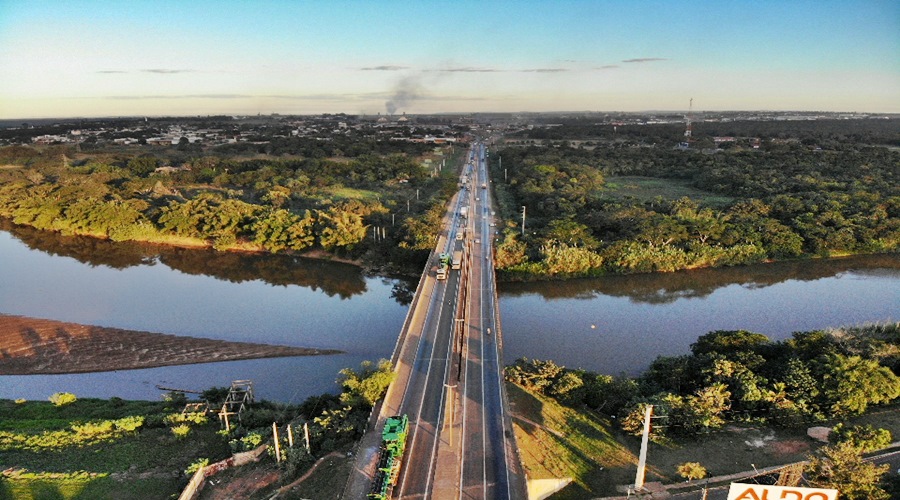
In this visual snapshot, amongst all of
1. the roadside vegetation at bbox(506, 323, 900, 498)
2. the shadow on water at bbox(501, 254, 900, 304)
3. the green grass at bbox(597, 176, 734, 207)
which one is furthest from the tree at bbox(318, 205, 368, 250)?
the green grass at bbox(597, 176, 734, 207)

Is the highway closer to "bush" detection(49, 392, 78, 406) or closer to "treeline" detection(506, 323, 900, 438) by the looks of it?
"treeline" detection(506, 323, 900, 438)

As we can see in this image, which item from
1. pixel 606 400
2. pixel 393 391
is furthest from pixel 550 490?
pixel 393 391

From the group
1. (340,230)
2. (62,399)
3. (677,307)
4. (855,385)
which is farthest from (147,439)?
(677,307)

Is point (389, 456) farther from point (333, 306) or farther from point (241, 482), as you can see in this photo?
point (333, 306)

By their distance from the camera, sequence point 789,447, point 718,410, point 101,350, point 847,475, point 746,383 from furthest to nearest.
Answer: point 101,350
point 746,383
point 718,410
point 789,447
point 847,475

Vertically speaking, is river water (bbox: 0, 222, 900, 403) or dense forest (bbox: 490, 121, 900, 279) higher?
dense forest (bbox: 490, 121, 900, 279)

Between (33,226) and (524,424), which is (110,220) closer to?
(33,226)
